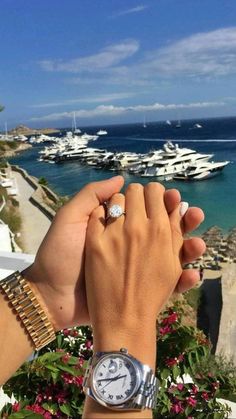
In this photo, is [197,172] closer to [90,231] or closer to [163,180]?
[163,180]

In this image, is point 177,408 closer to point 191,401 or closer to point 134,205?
point 191,401

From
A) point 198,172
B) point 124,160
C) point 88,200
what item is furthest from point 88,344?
point 124,160

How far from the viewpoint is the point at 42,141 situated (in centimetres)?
9606

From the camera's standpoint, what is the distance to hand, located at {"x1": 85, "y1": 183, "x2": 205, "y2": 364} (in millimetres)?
944

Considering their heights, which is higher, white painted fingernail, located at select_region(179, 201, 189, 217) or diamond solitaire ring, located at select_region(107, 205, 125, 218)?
diamond solitaire ring, located at select_region(107, 205, 125, 218)

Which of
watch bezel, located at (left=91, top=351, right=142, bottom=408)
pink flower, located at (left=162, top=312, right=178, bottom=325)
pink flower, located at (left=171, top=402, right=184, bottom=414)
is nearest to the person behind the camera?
watch bezel, located at (left=91, top=351, right=142, bottom=408)

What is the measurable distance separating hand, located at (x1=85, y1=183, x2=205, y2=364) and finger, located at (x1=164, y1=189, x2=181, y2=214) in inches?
0.8

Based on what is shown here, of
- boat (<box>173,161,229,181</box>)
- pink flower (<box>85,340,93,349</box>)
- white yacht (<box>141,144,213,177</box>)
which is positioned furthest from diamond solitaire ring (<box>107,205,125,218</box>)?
white yacht (<box>141,144,213,177</box>)

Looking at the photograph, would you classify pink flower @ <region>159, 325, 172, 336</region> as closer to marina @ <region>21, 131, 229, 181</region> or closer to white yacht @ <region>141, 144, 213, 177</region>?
marina @ <region>21, 131, 229, 181</region>

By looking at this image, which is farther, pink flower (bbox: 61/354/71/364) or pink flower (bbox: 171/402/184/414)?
pink flower (bbox: 171/402/184/414)

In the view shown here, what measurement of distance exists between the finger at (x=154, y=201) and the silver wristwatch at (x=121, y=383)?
368 millimetres

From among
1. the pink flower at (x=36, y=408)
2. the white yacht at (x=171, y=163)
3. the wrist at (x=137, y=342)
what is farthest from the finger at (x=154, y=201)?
the white yacht at (x=171, y=163)

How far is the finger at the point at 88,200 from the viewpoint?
49.3 inches

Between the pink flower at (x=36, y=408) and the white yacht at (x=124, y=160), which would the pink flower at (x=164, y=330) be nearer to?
the pink flower at (x=36, y=408)
